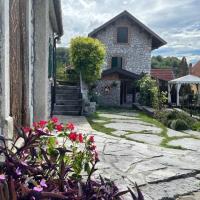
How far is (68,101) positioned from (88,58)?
2130 millimetres

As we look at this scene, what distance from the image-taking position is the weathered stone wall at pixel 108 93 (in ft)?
65.9

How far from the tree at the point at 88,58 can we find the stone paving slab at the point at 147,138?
5.92m

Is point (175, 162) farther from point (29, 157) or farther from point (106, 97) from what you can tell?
point (106, 97)

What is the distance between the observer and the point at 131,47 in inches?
874

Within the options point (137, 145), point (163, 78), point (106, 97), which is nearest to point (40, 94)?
point (137, 145)

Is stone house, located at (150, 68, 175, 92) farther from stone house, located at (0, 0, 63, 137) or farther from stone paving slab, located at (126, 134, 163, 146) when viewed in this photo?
stone house, located at (0, 0, 63, 137)

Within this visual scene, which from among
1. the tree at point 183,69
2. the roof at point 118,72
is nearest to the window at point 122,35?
the roof at point 118,72

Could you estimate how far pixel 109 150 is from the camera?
5.64 meters

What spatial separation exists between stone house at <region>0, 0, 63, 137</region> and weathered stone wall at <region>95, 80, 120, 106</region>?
12.7 metres

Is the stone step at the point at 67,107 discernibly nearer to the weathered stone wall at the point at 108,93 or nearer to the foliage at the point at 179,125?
the foliage at the point at 179,125

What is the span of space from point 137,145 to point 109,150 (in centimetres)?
94

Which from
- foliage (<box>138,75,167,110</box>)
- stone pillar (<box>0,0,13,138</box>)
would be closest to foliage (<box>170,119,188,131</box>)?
foliage (<box>138,75,167,110</box>)

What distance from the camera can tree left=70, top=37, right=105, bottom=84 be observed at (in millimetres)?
13539

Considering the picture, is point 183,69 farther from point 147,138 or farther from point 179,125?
point 147,138
